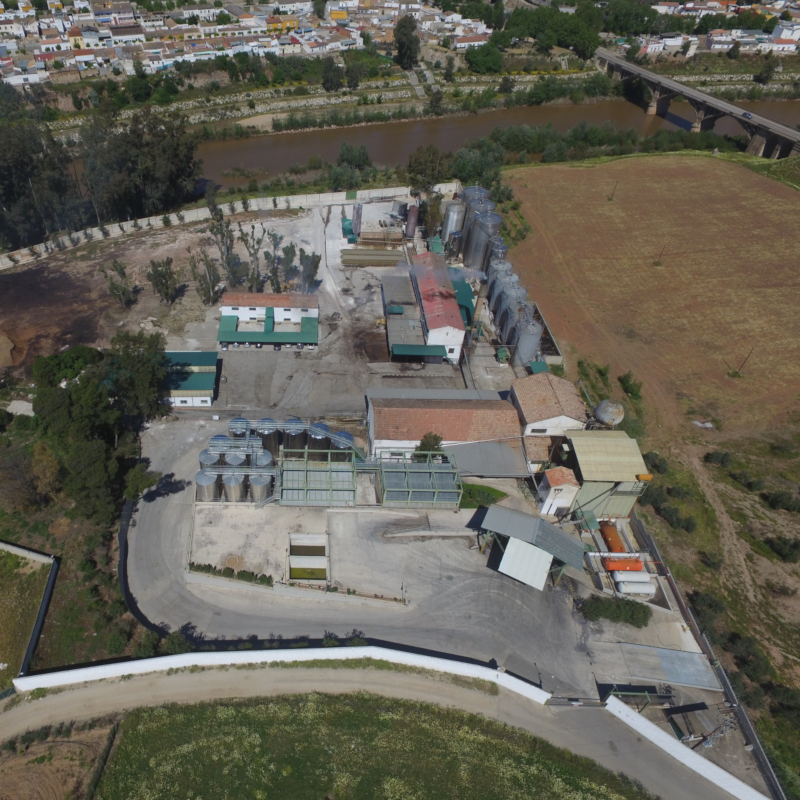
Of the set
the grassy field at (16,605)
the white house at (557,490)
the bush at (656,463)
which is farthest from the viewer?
the bush at (656,463)

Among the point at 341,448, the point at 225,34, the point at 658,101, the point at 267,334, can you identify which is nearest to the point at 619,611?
the point at 341,448

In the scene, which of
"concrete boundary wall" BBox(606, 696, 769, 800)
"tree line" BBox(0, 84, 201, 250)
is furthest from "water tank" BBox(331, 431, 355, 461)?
"tree line" BBox(0, 84, 201, 250)

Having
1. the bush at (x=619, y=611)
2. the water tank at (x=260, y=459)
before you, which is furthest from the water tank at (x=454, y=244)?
the bush at (x=619, y=611)

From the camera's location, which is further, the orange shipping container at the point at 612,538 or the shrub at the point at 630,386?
the shrub at the point at 630,386

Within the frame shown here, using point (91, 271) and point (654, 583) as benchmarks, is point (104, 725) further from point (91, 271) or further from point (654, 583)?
point (91, 271)

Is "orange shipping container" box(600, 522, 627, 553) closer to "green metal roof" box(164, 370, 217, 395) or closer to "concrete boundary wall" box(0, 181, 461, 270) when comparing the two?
"green metal roof" box(164, 370, 217, 395)

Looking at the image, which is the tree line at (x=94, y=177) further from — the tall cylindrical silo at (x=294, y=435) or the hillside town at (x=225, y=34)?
the hillside town at (x=225, y=34)
